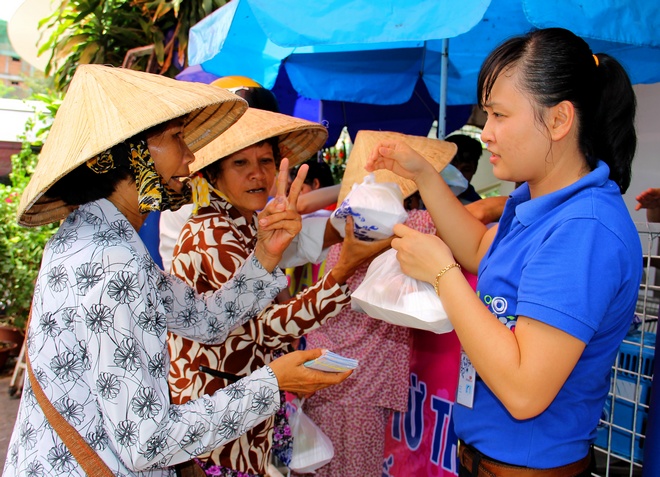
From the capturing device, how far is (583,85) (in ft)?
4.34

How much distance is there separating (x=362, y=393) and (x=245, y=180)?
3.84 ft

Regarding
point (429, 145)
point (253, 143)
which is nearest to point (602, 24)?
point (429, 145)

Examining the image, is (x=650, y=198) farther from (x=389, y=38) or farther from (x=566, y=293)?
(x=566, y=293)

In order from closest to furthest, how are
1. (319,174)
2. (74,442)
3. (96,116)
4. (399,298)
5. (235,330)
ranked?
1. (74,442)
2. (96,116)
3. (399,298)
4. (235,330)
5. (319,174)

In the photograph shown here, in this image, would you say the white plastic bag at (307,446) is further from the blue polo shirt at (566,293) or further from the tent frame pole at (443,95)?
the tent frame pole at (443,95)

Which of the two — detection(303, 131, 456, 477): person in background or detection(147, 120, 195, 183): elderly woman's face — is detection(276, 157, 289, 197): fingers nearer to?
detection(147, 120, 195, 183): elderly woman's face

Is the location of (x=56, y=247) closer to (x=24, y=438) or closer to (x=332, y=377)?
(x=24, y=438)

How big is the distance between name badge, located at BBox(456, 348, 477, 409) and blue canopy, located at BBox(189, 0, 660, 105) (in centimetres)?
135

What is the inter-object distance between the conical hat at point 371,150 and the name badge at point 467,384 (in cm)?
93

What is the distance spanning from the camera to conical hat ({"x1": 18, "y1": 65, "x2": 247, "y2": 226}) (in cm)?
132

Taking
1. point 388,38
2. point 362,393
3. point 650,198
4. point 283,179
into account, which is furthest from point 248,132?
point 650,198

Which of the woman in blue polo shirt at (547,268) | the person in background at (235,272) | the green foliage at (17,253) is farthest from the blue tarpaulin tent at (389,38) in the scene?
the green foliage at (17,253)

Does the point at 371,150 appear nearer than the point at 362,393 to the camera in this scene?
Yes

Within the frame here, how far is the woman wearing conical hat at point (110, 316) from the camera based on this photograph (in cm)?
121
